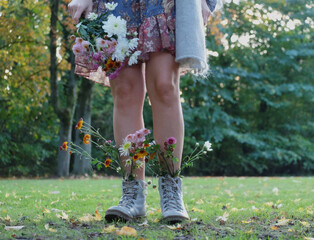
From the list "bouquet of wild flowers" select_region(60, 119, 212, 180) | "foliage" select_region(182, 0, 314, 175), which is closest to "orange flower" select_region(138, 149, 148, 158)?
"bouquet of wild flowers" select_region(60, 119, 212, 180)

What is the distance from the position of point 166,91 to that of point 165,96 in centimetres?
3

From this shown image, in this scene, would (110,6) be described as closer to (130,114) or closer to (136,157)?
(130,114)

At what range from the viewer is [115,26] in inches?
79.6

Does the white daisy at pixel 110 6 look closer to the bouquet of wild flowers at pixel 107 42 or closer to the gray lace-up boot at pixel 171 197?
the bouquet of wild flowers at pixel 107 42

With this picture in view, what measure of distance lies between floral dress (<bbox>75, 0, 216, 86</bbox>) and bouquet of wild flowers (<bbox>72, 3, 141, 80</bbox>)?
60 mm

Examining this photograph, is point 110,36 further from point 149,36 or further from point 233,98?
point 233,98

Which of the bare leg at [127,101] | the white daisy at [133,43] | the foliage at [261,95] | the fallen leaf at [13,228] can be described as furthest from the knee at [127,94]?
the foliage at [261,95]

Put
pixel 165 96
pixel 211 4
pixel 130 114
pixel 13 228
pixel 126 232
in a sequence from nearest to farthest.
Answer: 1. pixel 126 232
2. pixel 13 228
3. pixel 165 96
4. pixel 130 114
5. pixel 211 4

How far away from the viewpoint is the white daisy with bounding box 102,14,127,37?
202 centimetres

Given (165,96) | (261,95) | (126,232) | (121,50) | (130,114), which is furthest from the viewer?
(261,95)

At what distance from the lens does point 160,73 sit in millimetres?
2076

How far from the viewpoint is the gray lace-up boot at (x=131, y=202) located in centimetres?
207

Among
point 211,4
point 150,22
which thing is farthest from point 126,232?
point 211,4

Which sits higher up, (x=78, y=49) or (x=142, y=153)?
(x=78, y=49)
